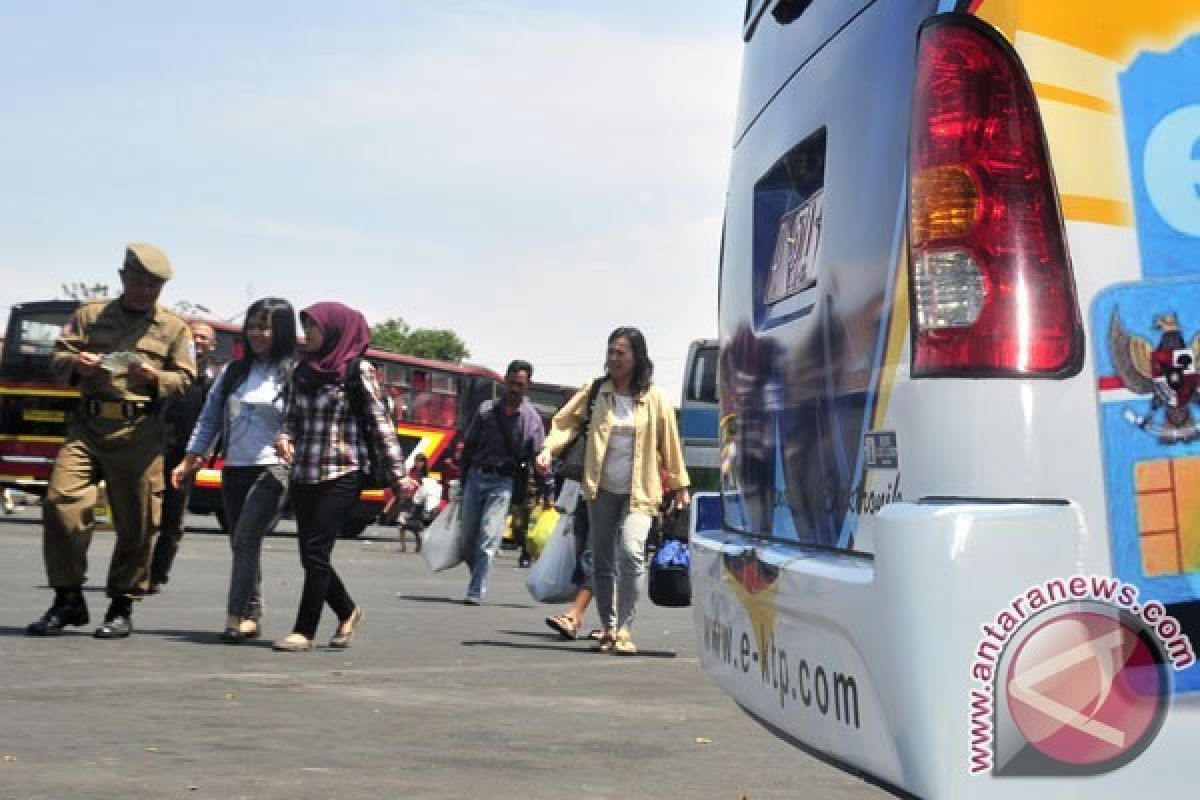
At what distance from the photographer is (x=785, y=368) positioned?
4820 millimetres

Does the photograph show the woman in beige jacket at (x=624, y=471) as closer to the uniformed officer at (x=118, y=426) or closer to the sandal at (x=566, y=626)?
the sandal at (x=566, y=626)

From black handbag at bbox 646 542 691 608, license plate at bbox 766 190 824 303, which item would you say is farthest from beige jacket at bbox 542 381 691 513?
license plate at bbox 766 190 824 303

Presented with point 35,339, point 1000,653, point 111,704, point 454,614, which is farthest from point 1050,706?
point 35,339

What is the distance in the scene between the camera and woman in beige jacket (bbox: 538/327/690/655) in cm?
1249

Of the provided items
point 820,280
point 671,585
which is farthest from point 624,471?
point 820,280

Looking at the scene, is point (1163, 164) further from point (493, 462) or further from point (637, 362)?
point (493, 462)

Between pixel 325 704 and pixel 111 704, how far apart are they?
894 mm

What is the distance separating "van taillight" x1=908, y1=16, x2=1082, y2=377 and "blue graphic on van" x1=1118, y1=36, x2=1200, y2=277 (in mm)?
146

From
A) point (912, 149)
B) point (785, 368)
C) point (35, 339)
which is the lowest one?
point (785, 368)

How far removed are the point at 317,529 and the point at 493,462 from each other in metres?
5.31

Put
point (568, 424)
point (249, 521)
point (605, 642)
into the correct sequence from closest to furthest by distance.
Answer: point (249, 521) < point (605, 642) < point (568, 424)

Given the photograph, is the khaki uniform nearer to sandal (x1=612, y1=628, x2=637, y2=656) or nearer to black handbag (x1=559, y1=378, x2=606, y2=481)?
black handbag (x1=559, y1=378, x2=606, y2=481)

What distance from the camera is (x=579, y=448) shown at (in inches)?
536

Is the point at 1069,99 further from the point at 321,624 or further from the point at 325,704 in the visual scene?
→ the point at 321,624
